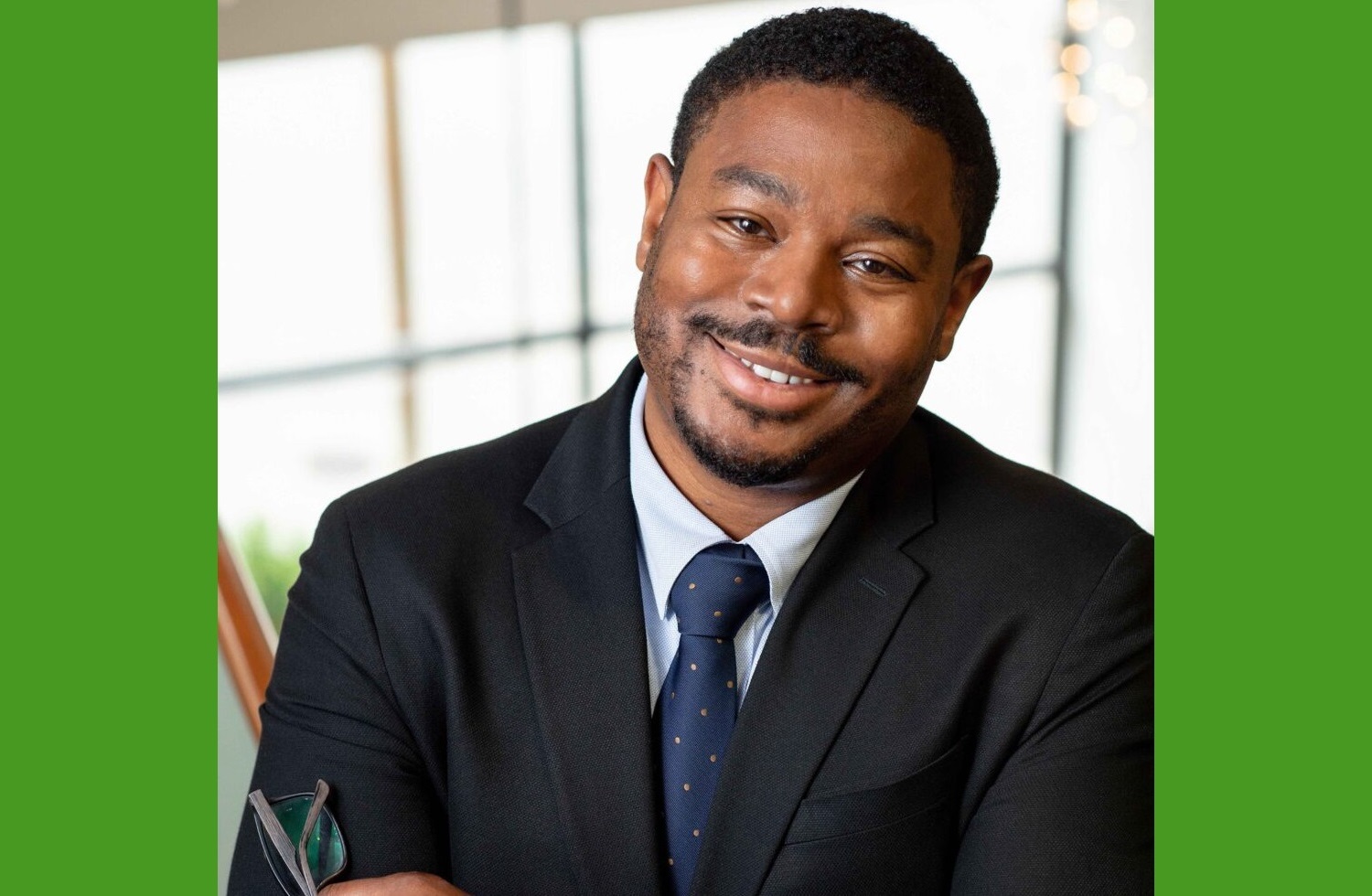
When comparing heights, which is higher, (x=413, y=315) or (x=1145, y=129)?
(x=1145, y=129)

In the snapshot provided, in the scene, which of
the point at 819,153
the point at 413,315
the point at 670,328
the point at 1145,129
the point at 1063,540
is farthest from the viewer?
the point at 413,315

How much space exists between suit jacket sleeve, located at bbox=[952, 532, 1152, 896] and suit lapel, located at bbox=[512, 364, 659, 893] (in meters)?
0.46

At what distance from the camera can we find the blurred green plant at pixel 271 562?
351cm

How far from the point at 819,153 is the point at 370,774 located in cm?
103

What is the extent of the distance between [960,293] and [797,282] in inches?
14.0

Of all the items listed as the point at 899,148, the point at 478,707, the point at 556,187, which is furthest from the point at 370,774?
the point at 556,187

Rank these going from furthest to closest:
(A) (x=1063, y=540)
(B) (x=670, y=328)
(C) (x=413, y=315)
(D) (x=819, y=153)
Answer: (C) (x=413, y=315) → (A) (x=1063, y=540) → (B) (x=670, y=328) → (D) (x=819, y=153)

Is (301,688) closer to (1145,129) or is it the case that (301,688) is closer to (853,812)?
(853,812)

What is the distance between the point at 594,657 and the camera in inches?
81.1

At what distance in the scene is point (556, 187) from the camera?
3.51m

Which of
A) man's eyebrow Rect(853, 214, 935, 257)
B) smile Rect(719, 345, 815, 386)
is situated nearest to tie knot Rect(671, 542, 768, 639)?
smile Rect(719, 345, 815, 386)

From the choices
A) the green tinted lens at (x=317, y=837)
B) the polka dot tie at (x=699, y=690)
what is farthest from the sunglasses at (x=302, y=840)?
the polka dot tie at (x=699, y=690)

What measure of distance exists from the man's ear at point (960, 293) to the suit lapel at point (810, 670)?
22 cm

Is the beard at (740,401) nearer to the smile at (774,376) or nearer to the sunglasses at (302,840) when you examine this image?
the smile at (774,376)
